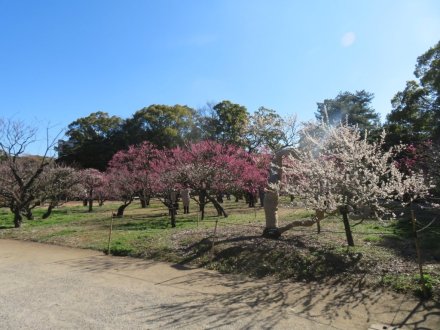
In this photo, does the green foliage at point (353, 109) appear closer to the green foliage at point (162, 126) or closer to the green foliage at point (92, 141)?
the green foliage at point (162, 126)

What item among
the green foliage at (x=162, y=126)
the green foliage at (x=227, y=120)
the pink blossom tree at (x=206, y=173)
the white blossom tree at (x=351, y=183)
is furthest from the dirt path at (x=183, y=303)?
the green foliage at (x=162, y=126)

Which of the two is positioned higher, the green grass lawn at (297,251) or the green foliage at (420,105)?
the green foliage at (420,105)

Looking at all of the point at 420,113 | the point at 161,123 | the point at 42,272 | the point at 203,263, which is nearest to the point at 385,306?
the point at 203,263

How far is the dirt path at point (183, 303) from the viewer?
524 cm

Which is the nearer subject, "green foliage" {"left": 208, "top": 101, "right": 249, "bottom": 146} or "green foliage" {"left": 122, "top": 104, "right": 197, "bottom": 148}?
"green foliage" {"left": 208, "top": 101, "right": 249, "bottom": 146}

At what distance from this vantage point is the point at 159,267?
8.43 m

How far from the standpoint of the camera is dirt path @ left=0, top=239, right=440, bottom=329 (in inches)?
206

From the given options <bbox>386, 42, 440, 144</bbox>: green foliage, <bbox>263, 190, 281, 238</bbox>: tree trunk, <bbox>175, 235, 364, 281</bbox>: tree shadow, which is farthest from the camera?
<bbox>386, 42, 440, 144</bbox>: green foliage

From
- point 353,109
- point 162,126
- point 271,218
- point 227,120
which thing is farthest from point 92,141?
point 271,218

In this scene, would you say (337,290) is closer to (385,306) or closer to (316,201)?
(385,306)

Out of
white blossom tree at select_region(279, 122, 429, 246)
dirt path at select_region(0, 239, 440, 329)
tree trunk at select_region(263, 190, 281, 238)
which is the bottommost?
dirt path at select_region(0, 239, 440, 329)

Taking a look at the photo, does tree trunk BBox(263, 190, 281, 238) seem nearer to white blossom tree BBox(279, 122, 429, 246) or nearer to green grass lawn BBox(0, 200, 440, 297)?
green grass lawn BBox(0, 200, 440, 297)

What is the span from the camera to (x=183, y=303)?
606 centimetres

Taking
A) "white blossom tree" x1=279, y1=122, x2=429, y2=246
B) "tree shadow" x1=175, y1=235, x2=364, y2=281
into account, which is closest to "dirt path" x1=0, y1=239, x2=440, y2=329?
"tree shadow" x1=175, y1=235, x2=364, y2=281
